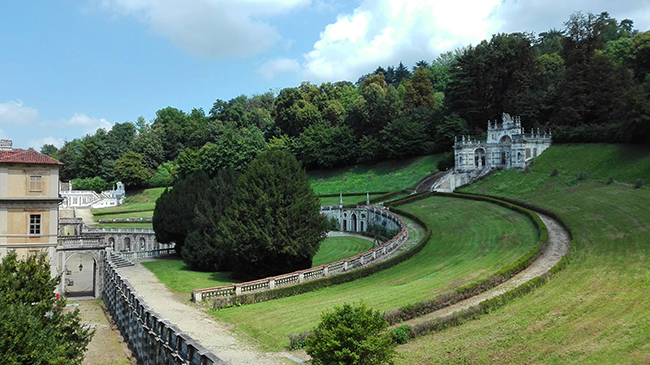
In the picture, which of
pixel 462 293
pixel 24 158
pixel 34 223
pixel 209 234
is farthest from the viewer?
pixel 209 234

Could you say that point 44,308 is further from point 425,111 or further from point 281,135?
point 281,135

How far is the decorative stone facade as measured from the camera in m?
69.5

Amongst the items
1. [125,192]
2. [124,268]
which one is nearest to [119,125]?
[125,192]

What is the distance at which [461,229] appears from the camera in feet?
153

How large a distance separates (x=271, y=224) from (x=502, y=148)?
46.8 m

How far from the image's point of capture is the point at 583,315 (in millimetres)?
21828

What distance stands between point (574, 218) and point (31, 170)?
44.3m

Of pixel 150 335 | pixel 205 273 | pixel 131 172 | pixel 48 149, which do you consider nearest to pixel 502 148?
pixel 205 273

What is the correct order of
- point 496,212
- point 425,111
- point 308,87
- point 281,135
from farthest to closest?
point 308,87
point 281,135
point 425,111
point 496,212

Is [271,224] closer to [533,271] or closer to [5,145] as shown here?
[533,271]

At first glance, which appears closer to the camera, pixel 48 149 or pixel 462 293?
pixel 462 293

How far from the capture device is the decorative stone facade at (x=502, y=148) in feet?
228

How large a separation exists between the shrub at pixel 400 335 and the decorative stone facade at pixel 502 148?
174 feet

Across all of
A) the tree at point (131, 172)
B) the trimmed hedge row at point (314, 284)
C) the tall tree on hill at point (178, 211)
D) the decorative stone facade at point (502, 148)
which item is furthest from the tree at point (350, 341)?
the tree at point (131, 172)
